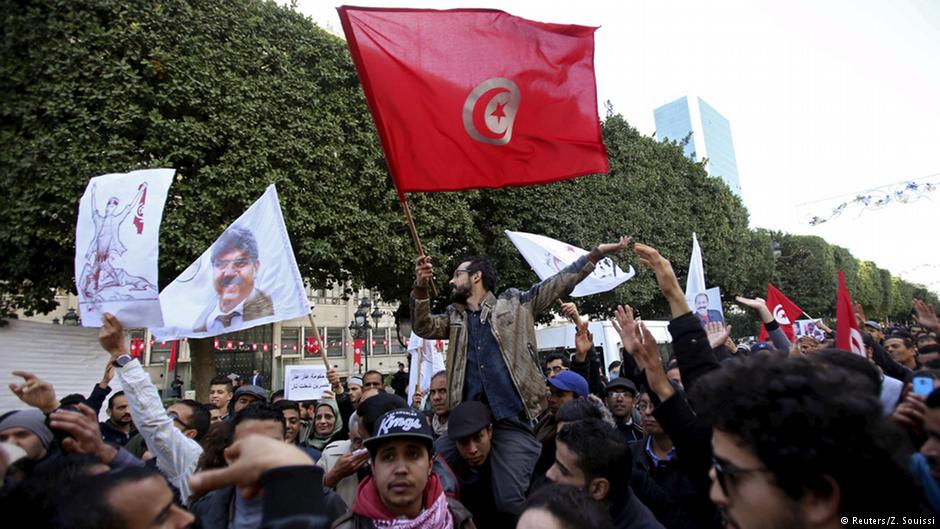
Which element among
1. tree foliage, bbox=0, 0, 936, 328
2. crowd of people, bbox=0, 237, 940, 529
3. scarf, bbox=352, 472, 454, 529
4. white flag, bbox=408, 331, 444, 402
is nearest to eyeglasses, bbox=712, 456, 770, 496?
crowd of people, bbox=0, 237, 940, 529

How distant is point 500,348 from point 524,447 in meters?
0.66

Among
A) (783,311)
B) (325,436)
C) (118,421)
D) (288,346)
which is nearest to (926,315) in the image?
(783,311)

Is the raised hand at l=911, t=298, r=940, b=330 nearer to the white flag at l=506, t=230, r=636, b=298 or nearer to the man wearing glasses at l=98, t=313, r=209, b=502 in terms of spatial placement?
the white flag at l=506, t=230, r=636, b=298

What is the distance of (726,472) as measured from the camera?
53.5 inches

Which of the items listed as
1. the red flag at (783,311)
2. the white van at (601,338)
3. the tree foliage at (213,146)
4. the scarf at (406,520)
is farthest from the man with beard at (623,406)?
the tree foliage at (213,146)

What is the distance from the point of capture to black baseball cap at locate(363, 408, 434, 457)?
8.23 ft

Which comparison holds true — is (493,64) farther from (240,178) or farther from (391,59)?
(240,178)

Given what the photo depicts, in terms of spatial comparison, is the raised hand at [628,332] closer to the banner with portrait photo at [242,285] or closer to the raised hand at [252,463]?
the raised hand at [252,463]

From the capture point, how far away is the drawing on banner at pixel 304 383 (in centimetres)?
636

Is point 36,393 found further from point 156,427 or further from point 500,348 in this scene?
point 500,348

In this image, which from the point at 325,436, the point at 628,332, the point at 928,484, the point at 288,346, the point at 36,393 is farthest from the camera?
the point at 288,346

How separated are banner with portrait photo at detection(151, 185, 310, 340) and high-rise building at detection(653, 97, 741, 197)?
15417 cm

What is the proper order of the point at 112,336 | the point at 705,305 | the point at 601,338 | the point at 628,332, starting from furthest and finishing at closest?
the point at 601,338 < the point at 705,305 < the point at 112,336 < the point at 628,332

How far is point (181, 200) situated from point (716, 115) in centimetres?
17316
